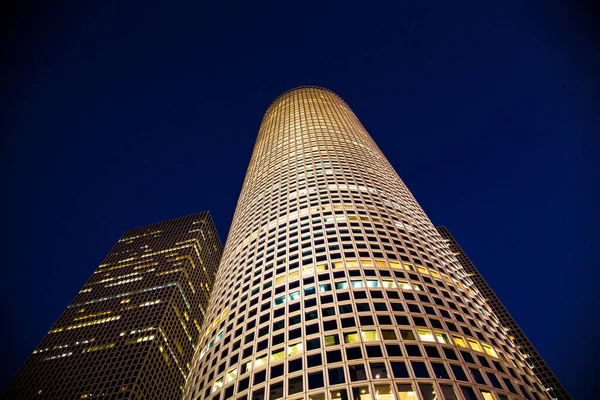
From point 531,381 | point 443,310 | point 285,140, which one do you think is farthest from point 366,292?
point 285,140

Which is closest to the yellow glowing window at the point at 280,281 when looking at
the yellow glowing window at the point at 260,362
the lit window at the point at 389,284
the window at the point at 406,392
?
the yellow glowing window at the point at 260,362

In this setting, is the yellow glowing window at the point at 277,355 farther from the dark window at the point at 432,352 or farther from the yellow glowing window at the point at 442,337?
the yellow glowing window at the point at 442,337

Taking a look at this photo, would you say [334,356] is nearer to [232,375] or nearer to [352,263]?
[232,375]

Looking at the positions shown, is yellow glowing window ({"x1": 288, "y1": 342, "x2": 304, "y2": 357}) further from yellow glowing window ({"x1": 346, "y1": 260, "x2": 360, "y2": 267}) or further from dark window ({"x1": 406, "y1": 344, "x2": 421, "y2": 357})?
yellow glowing window ({"x1": 346, "y1": 260, "x2": 360, "y2": 267})

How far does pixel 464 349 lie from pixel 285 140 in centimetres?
8917

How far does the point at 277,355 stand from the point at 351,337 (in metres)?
8.06

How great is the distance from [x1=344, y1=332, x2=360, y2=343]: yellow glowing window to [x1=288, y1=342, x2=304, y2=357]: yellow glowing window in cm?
469

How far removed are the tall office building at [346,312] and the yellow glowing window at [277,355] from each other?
0.42 ft

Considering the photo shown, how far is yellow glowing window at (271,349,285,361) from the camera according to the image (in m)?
44.2

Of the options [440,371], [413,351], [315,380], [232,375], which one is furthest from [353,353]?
[232,375]

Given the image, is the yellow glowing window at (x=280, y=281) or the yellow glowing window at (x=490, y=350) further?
the yellow glowing window at (x=280, y=281)

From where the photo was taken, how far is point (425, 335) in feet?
147

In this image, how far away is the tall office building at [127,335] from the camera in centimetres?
12950

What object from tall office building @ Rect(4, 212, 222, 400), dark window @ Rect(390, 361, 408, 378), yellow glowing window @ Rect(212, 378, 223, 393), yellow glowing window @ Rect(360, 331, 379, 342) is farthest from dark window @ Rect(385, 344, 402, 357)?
tall office building @ Rect(4, 212, 222, 400)
